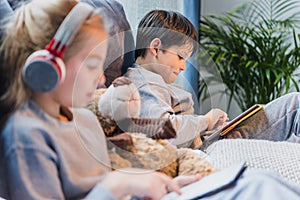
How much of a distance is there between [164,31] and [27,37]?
183 millimetres

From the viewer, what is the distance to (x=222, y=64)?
1.96m

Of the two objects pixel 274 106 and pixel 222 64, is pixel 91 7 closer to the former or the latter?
pixel 274 106

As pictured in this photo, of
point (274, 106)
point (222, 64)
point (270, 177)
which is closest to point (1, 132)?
point (270, 177)

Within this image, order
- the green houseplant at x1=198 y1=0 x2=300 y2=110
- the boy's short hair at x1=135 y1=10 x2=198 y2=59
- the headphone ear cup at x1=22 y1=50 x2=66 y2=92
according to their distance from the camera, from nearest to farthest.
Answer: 1. the headphone ear cup at x1=22 y1=50 x2=66 y2=92
2. the boy's short hair at x1=135 y1=10 x2=198 y2=59
3. the green houseplant at x1=198 y1=0 x2=300 y2=110

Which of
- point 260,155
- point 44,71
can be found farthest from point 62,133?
point 260,155

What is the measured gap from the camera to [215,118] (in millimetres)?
710

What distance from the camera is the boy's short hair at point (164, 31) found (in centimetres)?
66

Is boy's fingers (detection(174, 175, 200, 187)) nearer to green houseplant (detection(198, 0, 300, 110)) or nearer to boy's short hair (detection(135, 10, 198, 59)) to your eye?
boy's short hair (detection(135, 10, 198, 59))

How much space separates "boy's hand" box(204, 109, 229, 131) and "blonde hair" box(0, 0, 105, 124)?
199 mm

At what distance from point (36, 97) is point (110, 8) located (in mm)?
172

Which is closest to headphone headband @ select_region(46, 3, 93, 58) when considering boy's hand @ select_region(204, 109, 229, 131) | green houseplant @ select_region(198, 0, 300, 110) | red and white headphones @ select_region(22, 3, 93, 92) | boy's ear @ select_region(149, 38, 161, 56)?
red and white headphones @ select_region(22, 3, 93, 92)

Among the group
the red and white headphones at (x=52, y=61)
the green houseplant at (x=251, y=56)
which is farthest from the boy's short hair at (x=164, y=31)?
the green houseplant at (x=251, y=56)

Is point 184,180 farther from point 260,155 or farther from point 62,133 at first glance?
point 260,155

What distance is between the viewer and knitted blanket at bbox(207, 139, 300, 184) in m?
0.75
